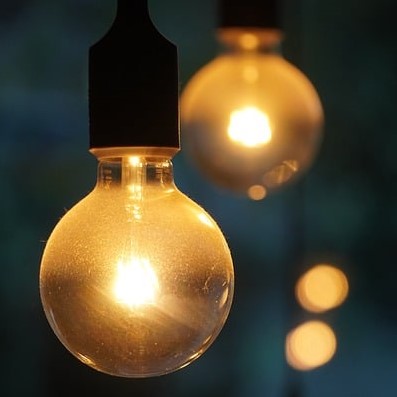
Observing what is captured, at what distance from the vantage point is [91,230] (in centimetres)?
43

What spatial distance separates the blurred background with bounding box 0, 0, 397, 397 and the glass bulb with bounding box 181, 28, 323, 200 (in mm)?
721

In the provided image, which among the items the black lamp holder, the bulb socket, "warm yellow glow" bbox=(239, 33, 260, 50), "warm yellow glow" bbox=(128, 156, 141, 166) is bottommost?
"warm yellow glow" bbox=(128, 156, 141, 166)

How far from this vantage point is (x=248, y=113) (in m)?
0.89

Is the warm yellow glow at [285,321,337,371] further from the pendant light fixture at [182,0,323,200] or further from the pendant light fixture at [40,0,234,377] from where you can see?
the pendant light fixture at [40,0,234,377]

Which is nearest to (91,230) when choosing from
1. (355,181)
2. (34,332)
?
(34,332)

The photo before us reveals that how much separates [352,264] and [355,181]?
144 millimetres

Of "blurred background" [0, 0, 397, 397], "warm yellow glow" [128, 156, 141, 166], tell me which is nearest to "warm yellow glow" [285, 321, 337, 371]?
"blurred background" [0, 0, 397, 397]

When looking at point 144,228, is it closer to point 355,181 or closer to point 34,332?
point 34,332

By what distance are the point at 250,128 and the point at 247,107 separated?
49mm

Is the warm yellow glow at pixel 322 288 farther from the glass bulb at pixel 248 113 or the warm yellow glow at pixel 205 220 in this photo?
the warm yellow glow at pixel 205 220

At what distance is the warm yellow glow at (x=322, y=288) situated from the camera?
1740 mm

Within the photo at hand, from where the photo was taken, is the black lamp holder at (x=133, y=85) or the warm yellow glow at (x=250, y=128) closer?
the black lamp holder at (x=133, y=85)

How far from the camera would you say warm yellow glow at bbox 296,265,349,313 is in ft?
5.71

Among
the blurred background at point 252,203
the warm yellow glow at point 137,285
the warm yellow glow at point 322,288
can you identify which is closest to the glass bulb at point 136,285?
the warm yellow glow at point 137,285
